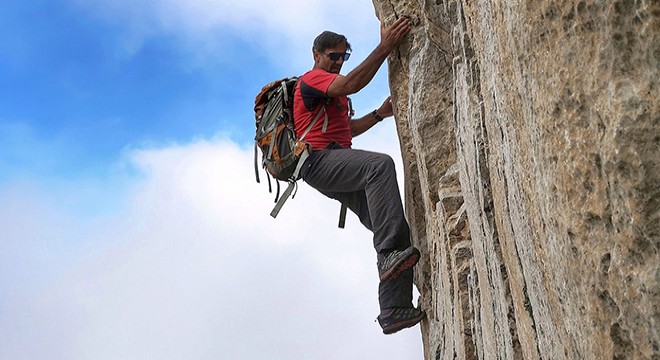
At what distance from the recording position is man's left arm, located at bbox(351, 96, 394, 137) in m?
10.7

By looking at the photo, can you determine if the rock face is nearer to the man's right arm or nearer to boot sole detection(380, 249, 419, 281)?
boot sole detection(380, 249, 419, 281)

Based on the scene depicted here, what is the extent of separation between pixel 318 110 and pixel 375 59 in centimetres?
119

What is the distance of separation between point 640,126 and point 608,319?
85 cm

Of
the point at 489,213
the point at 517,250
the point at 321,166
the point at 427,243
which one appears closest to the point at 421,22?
the point at 321,166

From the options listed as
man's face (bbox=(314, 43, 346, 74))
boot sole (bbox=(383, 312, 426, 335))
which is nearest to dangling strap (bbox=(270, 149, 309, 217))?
man's face (bbox=(314, 43, 346, 74))

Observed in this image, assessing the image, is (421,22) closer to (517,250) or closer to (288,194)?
(288,194)

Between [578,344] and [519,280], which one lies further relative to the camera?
[519,280]

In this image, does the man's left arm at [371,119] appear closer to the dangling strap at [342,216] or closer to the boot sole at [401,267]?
the dangling strap at [342,216]

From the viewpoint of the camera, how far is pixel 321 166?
8914 mm

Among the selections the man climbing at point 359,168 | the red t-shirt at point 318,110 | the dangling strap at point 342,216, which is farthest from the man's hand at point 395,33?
the dangling strap at point 342,216

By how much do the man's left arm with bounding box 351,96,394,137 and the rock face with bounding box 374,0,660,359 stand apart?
4.38 meters

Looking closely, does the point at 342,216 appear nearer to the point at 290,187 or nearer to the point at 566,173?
the point at 290,187

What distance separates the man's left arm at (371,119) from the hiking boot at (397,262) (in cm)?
313

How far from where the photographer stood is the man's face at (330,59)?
964 cm
